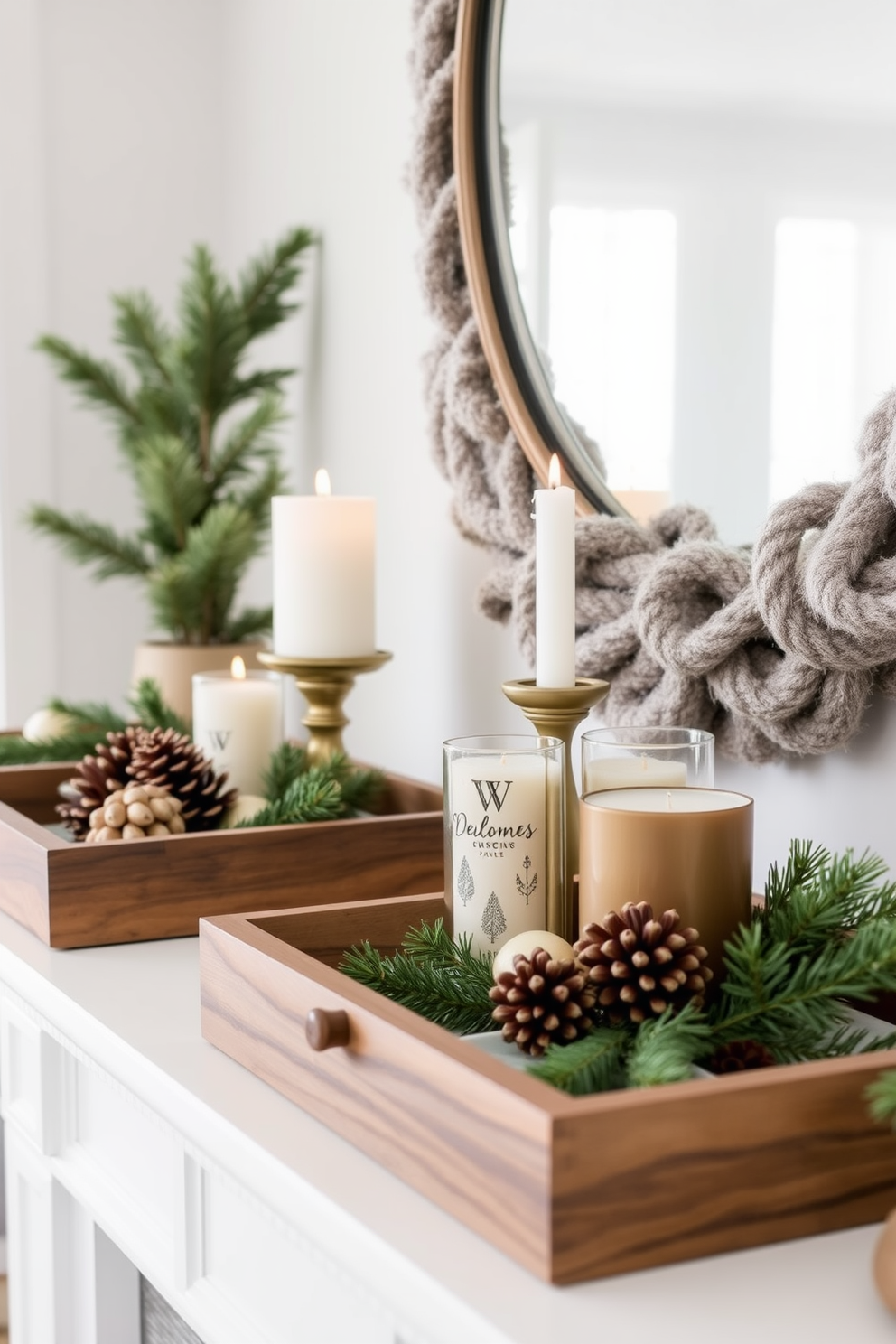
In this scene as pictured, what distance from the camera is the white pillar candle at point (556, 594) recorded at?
25.4 inches

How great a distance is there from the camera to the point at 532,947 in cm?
56

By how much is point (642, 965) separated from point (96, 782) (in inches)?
18.4

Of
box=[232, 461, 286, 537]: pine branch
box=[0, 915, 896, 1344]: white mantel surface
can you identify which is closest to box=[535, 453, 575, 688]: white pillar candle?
box=[0, 915, 896, 1344]: white mantel surface

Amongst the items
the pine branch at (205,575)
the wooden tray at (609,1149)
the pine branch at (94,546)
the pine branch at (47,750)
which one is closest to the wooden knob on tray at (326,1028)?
the wooden tray at (609,1149)

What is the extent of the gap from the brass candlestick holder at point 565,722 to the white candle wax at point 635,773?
0.13ft

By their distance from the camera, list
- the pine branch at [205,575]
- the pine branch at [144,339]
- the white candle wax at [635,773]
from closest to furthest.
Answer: the white candle wax at [635,773] → the pine branch at [205,575] → the pine branch at [144,339]

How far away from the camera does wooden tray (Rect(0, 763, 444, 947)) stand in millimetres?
751

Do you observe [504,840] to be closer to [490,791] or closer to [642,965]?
[490,791]

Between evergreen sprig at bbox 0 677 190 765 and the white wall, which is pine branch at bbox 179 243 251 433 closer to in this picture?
the white wall

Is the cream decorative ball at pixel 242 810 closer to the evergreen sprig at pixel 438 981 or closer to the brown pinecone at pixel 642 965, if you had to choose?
the evergreen sprig at pixel 438 981

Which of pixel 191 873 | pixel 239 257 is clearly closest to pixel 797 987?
pixel 191 873

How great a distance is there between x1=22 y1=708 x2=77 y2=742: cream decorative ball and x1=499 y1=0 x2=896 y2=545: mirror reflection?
492 millimetres

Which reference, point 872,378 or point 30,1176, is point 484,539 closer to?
point 872,378

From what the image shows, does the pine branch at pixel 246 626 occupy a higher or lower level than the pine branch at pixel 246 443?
lower
